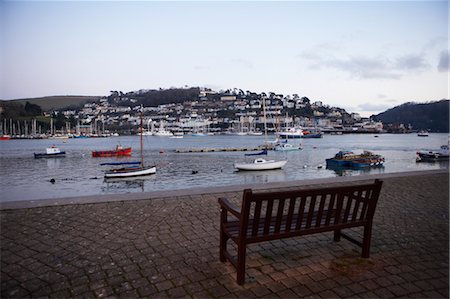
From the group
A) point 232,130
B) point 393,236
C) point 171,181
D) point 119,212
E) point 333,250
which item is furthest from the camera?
point 232,130

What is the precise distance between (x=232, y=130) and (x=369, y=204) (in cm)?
16759

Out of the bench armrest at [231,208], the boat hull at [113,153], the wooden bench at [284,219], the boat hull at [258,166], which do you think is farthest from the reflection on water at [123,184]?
the boat hull at [113,153]

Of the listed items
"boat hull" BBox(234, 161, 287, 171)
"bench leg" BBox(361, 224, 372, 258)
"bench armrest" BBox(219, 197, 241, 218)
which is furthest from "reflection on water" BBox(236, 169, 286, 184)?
"bench armrest" BBox(219, 197, 241, 218)

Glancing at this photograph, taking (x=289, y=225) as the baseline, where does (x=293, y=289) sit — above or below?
below

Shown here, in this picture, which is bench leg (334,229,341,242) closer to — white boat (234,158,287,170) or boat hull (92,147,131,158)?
white boat (234,158,287,170)

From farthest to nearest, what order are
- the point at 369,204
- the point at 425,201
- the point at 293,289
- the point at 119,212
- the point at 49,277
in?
the point at 425,201 < the point at 119,212 < the point at 369,204 < the point at 49,277 < the point at 293,289

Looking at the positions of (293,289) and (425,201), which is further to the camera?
(425,201)

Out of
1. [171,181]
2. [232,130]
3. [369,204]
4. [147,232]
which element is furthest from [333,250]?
[232,130]

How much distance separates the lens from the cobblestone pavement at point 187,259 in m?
2.92

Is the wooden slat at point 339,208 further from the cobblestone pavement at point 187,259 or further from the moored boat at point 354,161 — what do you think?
the moored boat at point 354,161

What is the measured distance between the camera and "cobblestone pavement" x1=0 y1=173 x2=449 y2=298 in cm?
292

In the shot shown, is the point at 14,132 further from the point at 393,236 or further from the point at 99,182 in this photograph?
the point at 393,236

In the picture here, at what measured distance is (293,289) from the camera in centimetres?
291

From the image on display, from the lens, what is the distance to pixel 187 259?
356 centimetres
